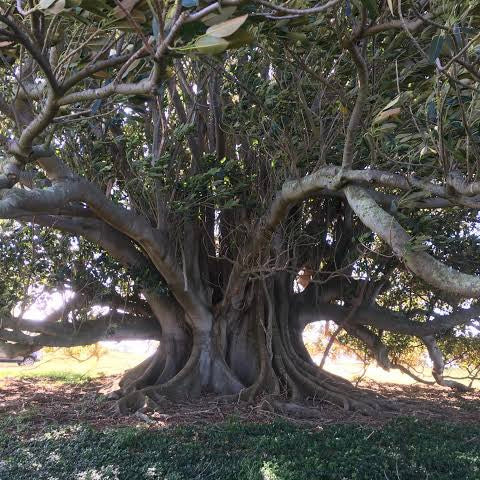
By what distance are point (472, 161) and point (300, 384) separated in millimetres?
4638

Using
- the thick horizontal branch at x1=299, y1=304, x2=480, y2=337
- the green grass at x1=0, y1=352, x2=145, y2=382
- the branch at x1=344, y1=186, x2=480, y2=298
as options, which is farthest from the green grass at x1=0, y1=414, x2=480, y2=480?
the green grass at x1=0, y1=352, x2=145, y2=382

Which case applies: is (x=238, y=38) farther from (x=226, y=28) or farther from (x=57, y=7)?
(x=57, y=7)

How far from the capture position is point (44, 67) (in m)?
3.04

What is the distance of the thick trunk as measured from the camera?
7.63 meters

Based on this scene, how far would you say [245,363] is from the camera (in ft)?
27.8

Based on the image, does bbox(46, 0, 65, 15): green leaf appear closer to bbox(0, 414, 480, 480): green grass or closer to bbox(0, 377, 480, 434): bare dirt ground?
bbox(0, 414, 480, 480): green grass

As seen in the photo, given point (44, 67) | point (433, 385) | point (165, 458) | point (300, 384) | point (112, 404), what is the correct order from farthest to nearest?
1. point (433, 385)
2. point (300, 384)
3. point (112, 404)
4. point (165, 458)
5. point (44, 67)

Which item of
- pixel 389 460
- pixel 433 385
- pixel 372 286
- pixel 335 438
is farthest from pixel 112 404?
pixel 433 385

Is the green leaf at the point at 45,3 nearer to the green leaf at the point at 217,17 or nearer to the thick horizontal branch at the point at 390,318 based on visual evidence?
the green leaf at the point at 217,17

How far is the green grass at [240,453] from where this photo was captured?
171 inches

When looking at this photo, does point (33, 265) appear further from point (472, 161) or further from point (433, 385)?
point (433, 385)

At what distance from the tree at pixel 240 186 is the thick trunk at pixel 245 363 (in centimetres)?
3

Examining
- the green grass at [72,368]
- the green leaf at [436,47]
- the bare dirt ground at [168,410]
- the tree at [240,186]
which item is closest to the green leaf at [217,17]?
the tree at [240,186]

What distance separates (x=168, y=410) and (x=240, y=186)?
9.94 ft
